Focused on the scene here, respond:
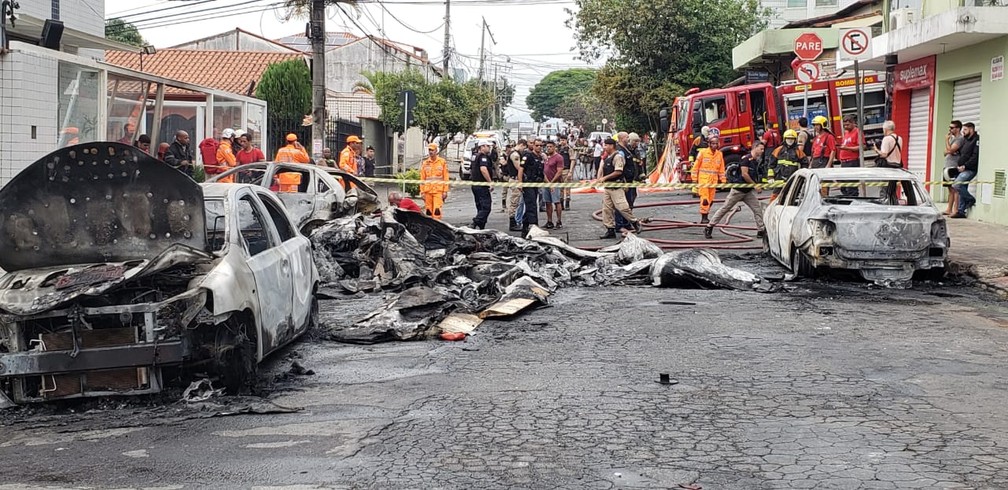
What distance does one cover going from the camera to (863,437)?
19.8 ft

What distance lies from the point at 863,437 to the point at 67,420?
15.5 feet

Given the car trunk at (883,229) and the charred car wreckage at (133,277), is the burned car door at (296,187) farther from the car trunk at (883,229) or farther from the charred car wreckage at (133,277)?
the car trunk at (883,229)

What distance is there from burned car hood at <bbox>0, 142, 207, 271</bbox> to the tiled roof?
118ft

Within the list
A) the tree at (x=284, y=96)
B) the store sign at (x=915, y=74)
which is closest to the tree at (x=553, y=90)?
the tree at (x=284, y=96)

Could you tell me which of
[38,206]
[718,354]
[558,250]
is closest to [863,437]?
[718,354]

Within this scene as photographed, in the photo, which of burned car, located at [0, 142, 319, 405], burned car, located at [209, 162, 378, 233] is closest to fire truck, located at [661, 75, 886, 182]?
burned car, located at [209, 162, 378, 233]

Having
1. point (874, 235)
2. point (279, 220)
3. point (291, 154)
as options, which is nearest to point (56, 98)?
point (291, 154)

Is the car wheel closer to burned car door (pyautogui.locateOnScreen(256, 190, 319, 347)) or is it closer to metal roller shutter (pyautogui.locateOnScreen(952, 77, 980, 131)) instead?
burned car door (pyautogui.locateOnScreen(256, 190, 319, 347))

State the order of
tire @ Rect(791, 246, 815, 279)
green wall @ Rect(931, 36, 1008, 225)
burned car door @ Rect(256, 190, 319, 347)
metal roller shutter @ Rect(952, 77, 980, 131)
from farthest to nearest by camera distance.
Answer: metal roller shutter @ Rect(952, 77, 980, 131) → green wall @ Rect(931, 36, 1008, 225) → tire @ Rect(791, 246, 815, 279) → burned car door @ Rect(256, 190, 319, 347)

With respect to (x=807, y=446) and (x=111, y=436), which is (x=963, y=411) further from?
(x=111, y=436)

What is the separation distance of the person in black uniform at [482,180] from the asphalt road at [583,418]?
9235 millimetres

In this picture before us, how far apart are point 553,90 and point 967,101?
12477cm

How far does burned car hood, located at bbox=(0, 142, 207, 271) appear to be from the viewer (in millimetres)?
7301

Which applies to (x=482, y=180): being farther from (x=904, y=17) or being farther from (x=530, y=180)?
(x=904, y=17)
